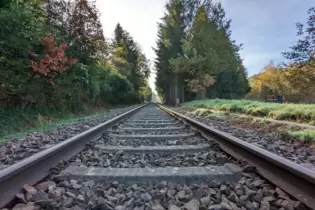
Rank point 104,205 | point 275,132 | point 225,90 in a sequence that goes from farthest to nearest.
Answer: point 225,90 → point 275,132 → point 104,205

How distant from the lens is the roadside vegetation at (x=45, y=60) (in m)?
7.10

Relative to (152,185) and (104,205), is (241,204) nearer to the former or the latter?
(152,185)

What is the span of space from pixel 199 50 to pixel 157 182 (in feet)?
68.1

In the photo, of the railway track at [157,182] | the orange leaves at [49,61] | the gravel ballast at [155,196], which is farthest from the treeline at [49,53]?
the gravel ballast at [155,196]

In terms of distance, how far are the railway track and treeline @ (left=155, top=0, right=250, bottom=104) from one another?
744 inches

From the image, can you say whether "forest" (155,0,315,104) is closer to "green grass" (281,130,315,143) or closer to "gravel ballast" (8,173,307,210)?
"green grass" (281,130,315,143)

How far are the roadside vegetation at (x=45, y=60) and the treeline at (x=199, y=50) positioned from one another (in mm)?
8810

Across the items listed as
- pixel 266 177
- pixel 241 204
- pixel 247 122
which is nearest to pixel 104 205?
pixel 241 204

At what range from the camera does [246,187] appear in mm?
2049

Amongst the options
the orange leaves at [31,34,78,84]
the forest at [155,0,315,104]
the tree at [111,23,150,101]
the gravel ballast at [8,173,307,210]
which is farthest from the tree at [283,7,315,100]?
the tree at [111,23,150,101]

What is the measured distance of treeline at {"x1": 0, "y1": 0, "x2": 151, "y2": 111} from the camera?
7.09m

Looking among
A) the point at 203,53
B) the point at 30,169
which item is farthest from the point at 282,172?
the point at 203,53

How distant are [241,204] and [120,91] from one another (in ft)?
82.6

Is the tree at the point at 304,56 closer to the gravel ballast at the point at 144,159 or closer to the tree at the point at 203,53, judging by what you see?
the tree at the point at 203,53
